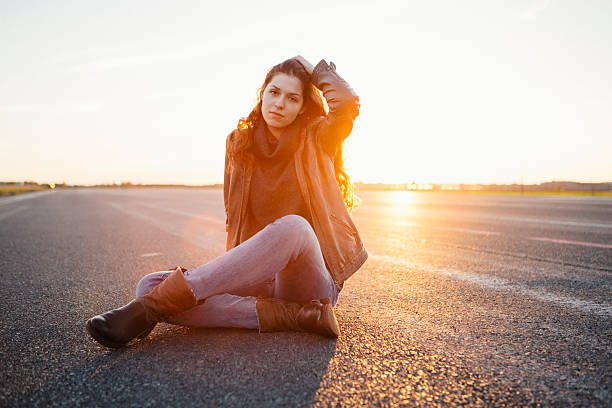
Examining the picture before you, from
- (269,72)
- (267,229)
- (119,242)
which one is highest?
(269,72)

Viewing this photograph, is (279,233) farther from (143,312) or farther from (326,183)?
(143,312)

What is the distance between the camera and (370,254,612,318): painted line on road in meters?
2.73

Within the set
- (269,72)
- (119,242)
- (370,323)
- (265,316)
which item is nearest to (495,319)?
(370,323)

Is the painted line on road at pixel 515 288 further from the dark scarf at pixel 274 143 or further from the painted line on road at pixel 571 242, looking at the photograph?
the painted line on road at pixel 571 242

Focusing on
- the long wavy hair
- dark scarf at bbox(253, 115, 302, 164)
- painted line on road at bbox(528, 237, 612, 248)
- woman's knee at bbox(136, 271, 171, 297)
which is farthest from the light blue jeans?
painted line on road at bbox(528, 237, 612, 248)

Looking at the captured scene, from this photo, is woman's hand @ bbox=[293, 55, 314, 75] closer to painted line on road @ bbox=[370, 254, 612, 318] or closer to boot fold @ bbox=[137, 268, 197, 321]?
boot fold @ bbox=[137, 268, 197, 321]

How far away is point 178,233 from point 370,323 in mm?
5819

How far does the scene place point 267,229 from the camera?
6.76 ft

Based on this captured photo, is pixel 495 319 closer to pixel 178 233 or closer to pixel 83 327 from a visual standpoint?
pixel 83 327

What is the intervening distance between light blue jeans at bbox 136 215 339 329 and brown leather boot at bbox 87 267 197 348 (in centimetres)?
6

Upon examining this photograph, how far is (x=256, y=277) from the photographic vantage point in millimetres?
2047

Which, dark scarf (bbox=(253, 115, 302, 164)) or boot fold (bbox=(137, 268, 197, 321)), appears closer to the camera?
boot fold (bbox=(137, 268, 197, 321))

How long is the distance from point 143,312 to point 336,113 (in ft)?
5.15

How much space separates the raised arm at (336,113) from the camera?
249 centimetres
